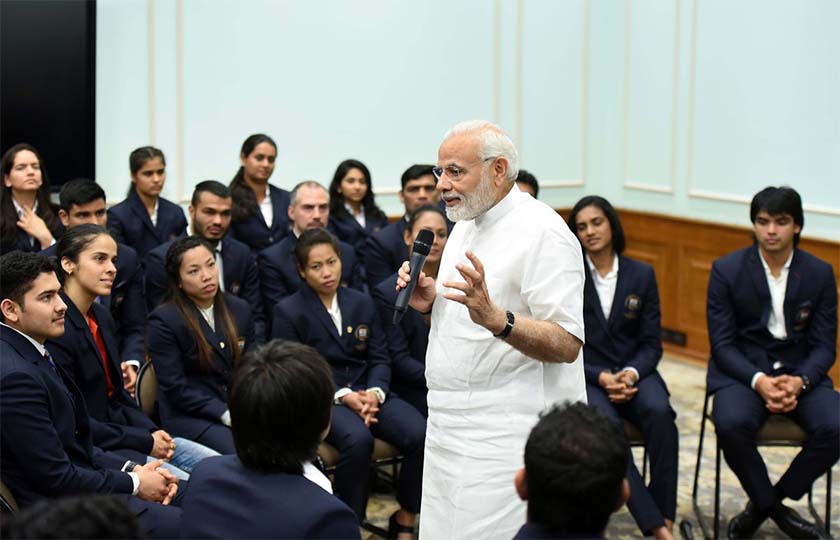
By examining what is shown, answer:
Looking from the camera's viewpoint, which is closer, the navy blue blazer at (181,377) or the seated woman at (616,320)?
the navy blue blazer at (181,377)

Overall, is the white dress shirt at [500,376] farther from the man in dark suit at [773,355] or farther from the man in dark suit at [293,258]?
the man in dark suit at [293,258]

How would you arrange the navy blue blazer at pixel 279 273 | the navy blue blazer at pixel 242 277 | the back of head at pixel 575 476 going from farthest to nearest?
the navy blue blazer at pixel 279 273 → the navy blue blazer at pixel 242 277 → the back of head at pixel 575 476

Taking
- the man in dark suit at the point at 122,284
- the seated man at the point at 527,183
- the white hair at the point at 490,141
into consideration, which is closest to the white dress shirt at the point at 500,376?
the white hair at the point at 490,141

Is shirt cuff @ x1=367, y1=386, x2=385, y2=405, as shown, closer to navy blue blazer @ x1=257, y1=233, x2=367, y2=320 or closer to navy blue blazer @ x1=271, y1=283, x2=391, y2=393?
navy blue blazer @ x1=271, y1=283, x2=391, y2=393

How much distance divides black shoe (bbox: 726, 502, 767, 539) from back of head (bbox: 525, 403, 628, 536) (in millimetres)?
2673

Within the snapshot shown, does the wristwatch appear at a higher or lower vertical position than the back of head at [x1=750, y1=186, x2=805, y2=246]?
lower

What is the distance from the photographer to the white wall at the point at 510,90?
19.9 feet

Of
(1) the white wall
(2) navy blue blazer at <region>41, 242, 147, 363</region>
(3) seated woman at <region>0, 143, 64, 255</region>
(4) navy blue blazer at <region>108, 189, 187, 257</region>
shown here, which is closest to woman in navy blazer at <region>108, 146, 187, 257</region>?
(4) navy blue blazer at <region>108, 189, 187, 257</region>

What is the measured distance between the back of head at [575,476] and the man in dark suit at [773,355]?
2.54 metres

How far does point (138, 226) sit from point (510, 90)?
120 inches

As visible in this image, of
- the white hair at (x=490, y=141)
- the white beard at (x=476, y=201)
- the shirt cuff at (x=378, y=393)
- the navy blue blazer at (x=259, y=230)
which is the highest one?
the white hair at (x=490, y=141)

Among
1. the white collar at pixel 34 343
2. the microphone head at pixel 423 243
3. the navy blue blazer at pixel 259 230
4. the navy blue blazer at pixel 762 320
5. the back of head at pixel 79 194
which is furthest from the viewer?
the navy blue blazer at pixel 259 230

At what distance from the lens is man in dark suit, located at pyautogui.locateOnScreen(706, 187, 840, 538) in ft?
13.5

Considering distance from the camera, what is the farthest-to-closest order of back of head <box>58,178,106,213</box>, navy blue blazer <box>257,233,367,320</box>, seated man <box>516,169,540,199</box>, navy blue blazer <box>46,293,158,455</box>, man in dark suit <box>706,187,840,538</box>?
1. seated man <box>516,169,540,199</box>
2. navy blue blazer <box>257,233,367,320</box>
3. back of head <box>58,178,106,213</box>
4. man in dark suit <box>706,187,840,538</box>
5. navy blue blazer <box>46,293,158,455</box>
